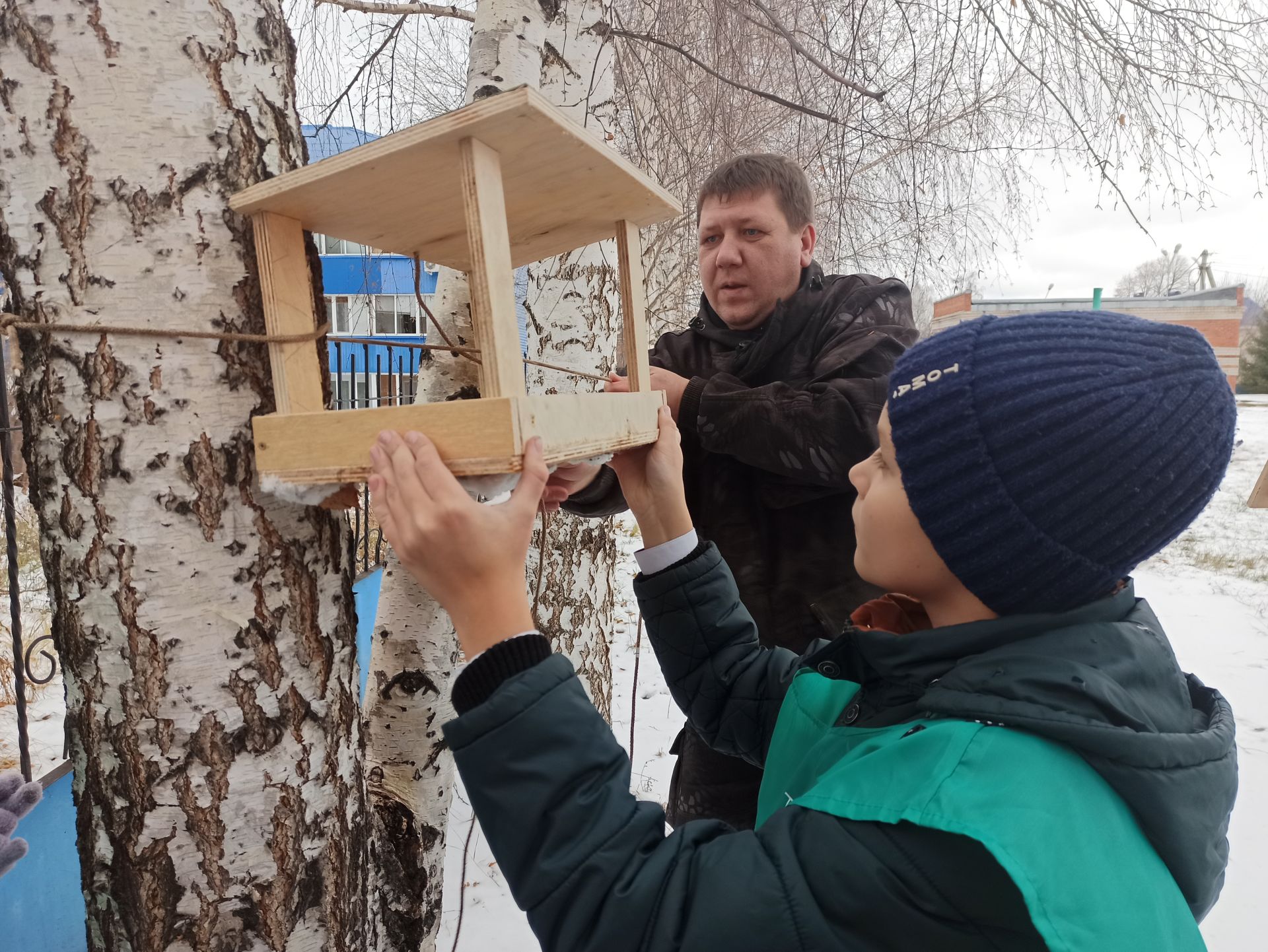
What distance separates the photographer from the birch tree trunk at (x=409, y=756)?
1.74 meters

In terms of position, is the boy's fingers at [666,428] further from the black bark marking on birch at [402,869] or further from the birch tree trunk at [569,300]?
the black bark marking on birch at [402,869]

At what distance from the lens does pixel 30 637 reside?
3.52m

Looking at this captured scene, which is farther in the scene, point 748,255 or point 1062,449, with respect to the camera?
point 748,255

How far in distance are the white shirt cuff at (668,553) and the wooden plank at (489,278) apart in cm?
48

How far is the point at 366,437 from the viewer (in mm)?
888

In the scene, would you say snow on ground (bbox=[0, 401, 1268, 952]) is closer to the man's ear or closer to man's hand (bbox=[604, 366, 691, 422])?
man's hand (bbox=[604, 366, 691, 422])

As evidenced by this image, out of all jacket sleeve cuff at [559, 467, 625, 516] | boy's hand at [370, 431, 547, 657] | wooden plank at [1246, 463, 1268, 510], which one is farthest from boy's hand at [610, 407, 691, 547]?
wooden plank at [1246, 463, 1268, 510]

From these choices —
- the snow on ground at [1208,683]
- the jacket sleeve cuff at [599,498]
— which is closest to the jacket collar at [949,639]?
the jacket sleeve cuff at [599,498]

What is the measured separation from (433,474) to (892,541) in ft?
1.73

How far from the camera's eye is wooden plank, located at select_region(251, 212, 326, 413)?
98 centimetres

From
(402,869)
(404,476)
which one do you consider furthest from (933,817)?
(402,869)

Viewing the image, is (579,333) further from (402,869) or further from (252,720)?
(252,720)

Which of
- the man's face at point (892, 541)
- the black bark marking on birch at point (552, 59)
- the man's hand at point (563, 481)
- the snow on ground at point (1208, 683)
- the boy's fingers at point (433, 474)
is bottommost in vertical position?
the snow on ground at point (1208, 683)

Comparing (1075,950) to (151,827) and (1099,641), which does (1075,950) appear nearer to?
(1099,641)
